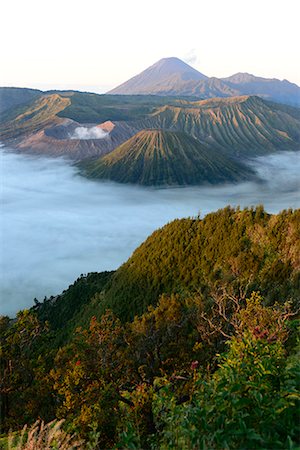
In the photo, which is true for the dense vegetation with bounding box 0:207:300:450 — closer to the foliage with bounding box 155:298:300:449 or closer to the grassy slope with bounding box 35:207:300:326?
the foliage with bounding box 155:298:300:449

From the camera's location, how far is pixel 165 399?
8406 mm

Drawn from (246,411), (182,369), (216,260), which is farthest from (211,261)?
(246,411)

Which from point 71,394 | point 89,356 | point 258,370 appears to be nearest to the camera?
point 258,370

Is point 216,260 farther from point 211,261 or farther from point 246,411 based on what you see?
point 246,411

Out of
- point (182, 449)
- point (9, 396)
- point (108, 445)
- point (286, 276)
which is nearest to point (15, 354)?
point (9, 396)

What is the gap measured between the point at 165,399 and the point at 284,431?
298 centimetres

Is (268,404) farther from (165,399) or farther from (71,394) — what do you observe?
(71,394)

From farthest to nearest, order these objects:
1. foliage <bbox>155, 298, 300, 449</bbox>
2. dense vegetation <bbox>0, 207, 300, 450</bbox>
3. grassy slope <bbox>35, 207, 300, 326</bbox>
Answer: grassy slope <bbox>35, 207, 300, 326</bbox> < dense vegetation <bbox>0, 207, 300, 450</bbox> < foliage <bbox>155, 298, 300, 449</bbox>

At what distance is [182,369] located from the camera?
54.1 feet

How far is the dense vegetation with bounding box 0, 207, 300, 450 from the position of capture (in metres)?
6.46

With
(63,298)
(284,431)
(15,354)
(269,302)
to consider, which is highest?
(284,431)

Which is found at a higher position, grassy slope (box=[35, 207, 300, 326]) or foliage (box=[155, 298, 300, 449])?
foliage (box=[155, 298, 300, 449])

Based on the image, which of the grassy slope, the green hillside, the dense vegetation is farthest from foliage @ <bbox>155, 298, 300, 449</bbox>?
the grassy slope

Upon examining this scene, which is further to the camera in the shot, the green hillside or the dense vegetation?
the green hillside
